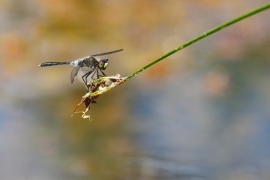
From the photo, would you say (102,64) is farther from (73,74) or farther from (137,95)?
(137,95)

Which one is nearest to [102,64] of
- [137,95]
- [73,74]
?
[73,74]

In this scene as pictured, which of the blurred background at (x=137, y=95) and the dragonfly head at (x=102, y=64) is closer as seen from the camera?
the dragonfly head at (x=102, y=64)

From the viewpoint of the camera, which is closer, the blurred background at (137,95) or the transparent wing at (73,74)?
the transparent wing at (73,74)

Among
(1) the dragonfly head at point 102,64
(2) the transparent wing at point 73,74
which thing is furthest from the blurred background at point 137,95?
(1) the dragonfly head at point 102,64

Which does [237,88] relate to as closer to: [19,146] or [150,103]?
[150,103]

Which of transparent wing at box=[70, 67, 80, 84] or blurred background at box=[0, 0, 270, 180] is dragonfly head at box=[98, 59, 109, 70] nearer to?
transparent wing at box=[70, 67, 80, 84]

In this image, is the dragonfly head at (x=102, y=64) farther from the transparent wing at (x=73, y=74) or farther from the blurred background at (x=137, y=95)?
the blurred background at (x=137, y=95)

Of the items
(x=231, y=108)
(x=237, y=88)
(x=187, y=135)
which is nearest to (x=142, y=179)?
(x=187, y=135)

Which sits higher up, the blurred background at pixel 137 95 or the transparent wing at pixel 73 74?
the blurred background at pixel 137 95
